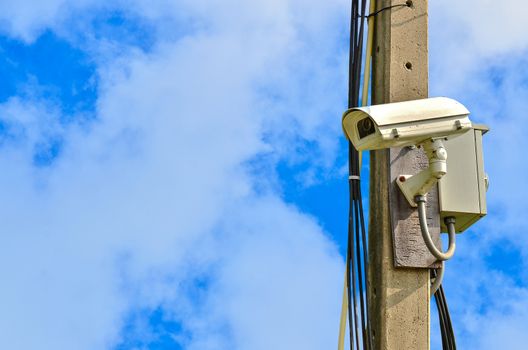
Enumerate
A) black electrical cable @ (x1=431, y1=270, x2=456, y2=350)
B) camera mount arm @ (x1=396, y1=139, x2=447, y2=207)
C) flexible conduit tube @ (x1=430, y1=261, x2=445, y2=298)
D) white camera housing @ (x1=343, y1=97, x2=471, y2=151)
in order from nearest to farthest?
white camera housing @ (x1=343, y1=97, x2=471, y2=151) < camera mount arm @ (x1=396, y1=139, x2=447, y2=207) < flexible conduit tube @ (x1=430, y1=261, x2=445, y2=298) < black electrical cable @ (x1=431, y1=270, x2=456, y2=350)

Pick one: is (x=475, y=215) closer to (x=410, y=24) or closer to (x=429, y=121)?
(x=429, y=121)

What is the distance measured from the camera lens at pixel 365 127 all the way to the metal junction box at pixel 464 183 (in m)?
0.46

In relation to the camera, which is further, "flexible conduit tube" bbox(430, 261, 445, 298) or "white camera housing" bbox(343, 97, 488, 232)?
"flexible conduit tube" bbox(430, 261, 445, 298)

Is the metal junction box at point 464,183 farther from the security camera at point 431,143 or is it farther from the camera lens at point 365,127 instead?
the camera lens at point 365,127

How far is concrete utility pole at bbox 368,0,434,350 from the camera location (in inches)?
135

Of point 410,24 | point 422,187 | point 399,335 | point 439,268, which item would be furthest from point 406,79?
point 399,335

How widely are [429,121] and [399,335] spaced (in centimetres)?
84

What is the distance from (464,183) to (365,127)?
559 mm

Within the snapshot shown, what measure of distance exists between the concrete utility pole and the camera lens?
27cm

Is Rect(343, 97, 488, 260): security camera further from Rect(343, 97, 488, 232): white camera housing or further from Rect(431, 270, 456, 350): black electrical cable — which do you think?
Rect(431, 270, 456, 350): black electrical cable

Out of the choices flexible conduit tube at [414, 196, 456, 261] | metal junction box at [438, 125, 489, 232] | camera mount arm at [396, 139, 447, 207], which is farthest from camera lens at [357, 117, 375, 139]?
metal junction box at [438, 125, 489, 232]

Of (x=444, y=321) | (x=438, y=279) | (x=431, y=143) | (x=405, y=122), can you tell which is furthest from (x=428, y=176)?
(x=444, y=321)

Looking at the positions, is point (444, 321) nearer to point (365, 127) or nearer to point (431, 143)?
point (431, 143)

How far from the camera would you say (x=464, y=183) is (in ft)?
11.9
